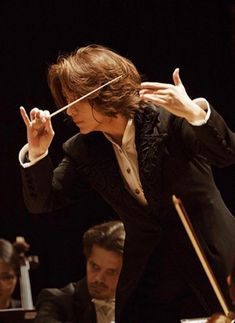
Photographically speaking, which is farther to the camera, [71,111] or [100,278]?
[100,278]

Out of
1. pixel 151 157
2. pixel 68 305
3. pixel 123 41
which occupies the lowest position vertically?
pixel 68 305

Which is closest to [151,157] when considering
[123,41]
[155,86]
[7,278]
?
[155,86]

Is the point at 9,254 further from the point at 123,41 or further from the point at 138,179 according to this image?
the point at 138,179

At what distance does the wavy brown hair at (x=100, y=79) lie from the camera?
90.2 inches

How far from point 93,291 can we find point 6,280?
2.75ft

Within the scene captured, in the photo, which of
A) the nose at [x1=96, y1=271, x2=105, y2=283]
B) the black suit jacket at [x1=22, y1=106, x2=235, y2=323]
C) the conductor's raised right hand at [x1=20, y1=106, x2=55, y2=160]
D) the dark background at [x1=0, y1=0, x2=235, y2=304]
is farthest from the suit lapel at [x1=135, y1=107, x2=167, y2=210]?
the dark background at [x1=0, y1=0, x2=235, y2=304]

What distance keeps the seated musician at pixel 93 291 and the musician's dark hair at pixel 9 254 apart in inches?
20.4

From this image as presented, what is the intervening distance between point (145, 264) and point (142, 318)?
17cm

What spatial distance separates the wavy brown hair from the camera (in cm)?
229

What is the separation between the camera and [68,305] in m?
3.18

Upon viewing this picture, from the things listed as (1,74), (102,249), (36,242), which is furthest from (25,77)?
(102,249)

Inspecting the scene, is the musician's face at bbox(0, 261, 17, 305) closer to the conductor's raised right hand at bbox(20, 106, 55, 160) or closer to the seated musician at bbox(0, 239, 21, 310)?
the seated musician at bbox(0, 239, 21, 310)

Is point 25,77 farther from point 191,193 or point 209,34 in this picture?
point 191,193

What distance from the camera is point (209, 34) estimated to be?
14.0ft
